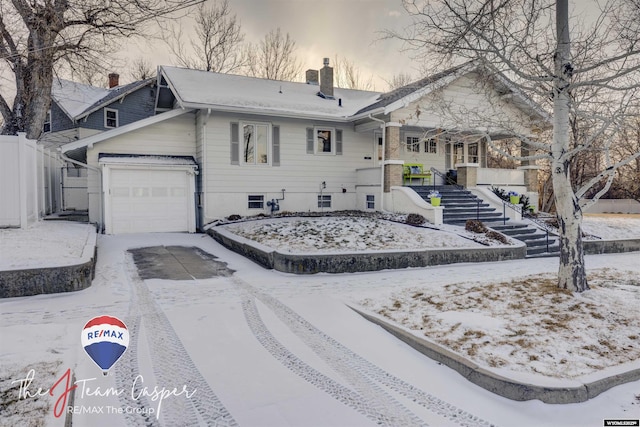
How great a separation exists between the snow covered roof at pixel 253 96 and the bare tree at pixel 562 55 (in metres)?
8.36

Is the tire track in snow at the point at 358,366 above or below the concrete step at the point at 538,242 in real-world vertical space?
below

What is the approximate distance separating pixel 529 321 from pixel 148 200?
42.3 ft

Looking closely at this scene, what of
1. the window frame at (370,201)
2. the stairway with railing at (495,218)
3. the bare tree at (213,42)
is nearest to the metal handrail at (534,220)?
the stairway with railing at (495,218)

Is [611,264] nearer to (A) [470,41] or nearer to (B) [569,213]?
(B) [569,213]

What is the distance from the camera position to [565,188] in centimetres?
663

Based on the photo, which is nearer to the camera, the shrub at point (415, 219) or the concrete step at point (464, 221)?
the shrub at point (415, 219)

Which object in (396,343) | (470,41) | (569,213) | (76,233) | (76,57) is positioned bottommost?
(396,343)

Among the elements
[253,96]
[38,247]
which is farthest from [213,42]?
[38,247]

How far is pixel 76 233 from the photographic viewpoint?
10.7 metres

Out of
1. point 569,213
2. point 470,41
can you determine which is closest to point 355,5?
point 470,41

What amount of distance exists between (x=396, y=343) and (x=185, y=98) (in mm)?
12066

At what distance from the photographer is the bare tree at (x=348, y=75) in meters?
36.7

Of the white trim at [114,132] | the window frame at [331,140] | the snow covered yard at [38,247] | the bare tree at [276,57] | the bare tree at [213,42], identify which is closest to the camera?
the snow covered yard at [38,247]

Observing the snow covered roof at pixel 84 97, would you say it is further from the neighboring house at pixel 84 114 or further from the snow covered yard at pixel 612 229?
the snow covered yard at pixel 612 229
